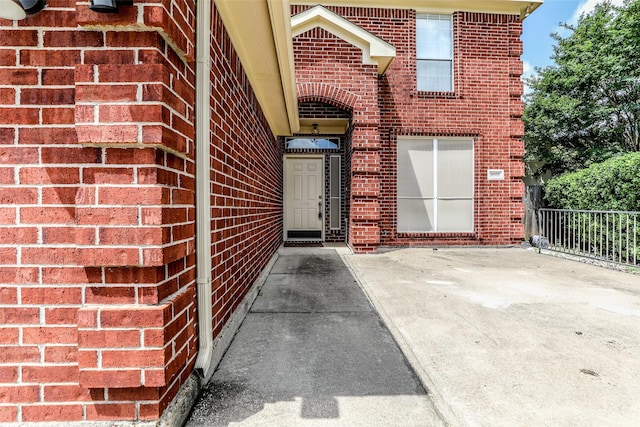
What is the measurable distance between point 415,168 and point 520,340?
5.55m

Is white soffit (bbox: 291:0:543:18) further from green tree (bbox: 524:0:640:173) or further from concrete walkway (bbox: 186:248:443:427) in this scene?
concrete walkway (bbox: 186:248:443:427)

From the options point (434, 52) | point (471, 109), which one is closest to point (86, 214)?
point (471, 109)

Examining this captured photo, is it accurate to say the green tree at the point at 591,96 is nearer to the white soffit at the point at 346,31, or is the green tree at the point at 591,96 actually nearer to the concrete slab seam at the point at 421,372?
the white soffit at the point at 346,31

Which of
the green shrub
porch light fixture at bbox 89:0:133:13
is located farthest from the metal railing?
porch light fixture at bbox 89:0:133:13

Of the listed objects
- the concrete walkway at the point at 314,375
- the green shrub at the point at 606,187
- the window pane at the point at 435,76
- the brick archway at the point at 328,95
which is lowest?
the concrete walkway at the point at 314,375

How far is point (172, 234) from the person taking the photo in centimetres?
150

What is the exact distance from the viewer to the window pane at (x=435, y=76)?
771cm

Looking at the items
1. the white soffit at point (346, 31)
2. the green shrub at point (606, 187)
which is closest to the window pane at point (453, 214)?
the green shrub at point (606, 187)

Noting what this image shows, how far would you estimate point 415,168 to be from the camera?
754 centimetres

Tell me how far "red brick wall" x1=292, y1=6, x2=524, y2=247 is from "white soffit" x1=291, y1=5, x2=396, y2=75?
1106 mm

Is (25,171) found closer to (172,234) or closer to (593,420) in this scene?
(172,234)

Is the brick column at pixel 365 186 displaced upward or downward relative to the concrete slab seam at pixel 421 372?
upward

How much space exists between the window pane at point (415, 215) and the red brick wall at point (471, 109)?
0.18m

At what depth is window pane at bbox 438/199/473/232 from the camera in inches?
299
